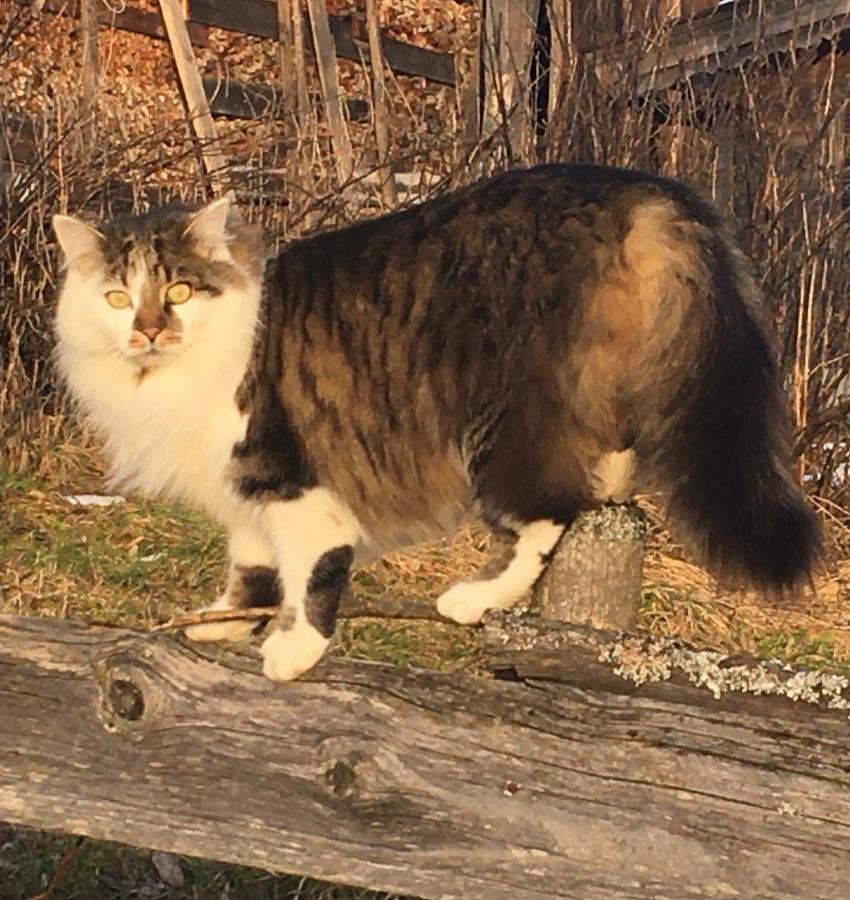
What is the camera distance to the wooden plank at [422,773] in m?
1.61

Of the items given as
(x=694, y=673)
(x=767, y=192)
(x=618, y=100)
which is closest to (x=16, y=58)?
(x=618, y=100)

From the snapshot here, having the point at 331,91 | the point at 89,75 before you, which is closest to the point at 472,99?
the point at 331,91

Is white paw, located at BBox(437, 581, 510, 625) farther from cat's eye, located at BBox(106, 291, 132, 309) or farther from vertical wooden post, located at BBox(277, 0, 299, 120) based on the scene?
vertical wooden post, located at BBox(277, 0, 299, 120)

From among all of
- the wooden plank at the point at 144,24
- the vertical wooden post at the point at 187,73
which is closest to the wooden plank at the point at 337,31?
the wooden plank at the point at 144,24

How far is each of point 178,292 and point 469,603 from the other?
0.71 metres

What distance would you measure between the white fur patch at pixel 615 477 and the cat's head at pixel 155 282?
0.65 meters

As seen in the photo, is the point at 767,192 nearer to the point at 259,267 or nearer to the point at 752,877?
the point at 259,267

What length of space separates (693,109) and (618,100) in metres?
0.25

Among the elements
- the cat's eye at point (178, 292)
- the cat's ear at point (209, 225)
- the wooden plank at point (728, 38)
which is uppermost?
the wooden plank at point (728, 38)

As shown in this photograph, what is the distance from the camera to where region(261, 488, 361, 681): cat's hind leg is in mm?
2070

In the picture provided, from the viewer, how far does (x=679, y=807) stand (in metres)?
1.62

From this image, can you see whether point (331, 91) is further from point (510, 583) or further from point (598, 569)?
point (598, 569)

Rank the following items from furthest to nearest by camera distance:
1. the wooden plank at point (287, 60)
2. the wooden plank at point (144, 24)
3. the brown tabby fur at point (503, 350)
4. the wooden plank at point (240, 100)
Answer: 1. the wooden plank at point (144, 24)
2. the wooden plank at point (240, 100)
3. the wooden plank at point (287, 60)
4. the brown tabby fur at point (503, 350)

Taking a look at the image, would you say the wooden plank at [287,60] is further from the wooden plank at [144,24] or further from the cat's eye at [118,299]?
the cat's eye at [118,299]
